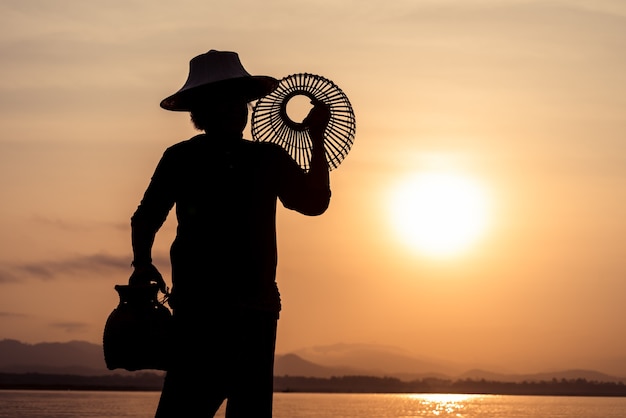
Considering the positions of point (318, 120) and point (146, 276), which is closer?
point (146, 276)

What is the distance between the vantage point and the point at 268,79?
19.8 ft

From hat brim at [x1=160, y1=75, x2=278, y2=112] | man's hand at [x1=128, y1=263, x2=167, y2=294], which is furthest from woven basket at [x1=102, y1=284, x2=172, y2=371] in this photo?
hat brim at [x1=160, y1=75, x2=278, y2=112]

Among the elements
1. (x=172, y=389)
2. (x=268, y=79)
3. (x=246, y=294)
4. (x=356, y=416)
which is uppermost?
(x=356, y=416)

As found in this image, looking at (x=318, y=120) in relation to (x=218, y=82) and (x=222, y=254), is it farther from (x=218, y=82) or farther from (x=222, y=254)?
(x=222, y=254)

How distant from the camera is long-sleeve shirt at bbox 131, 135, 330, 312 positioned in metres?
5.69

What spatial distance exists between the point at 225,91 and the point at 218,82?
0.07m

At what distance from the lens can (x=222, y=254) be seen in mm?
5703

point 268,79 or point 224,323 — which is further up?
A: point 268,79

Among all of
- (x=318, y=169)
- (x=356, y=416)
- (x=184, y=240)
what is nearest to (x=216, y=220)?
(x=184, y=240)

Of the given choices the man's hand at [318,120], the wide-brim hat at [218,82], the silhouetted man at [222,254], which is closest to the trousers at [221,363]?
the silhouetted man at [222,254]

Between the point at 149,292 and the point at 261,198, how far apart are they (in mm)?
667

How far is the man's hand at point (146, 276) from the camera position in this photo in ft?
18.9

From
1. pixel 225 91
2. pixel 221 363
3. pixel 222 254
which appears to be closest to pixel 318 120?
pixel 225 91

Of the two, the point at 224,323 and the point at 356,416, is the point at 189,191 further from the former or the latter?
the point at 356,416
